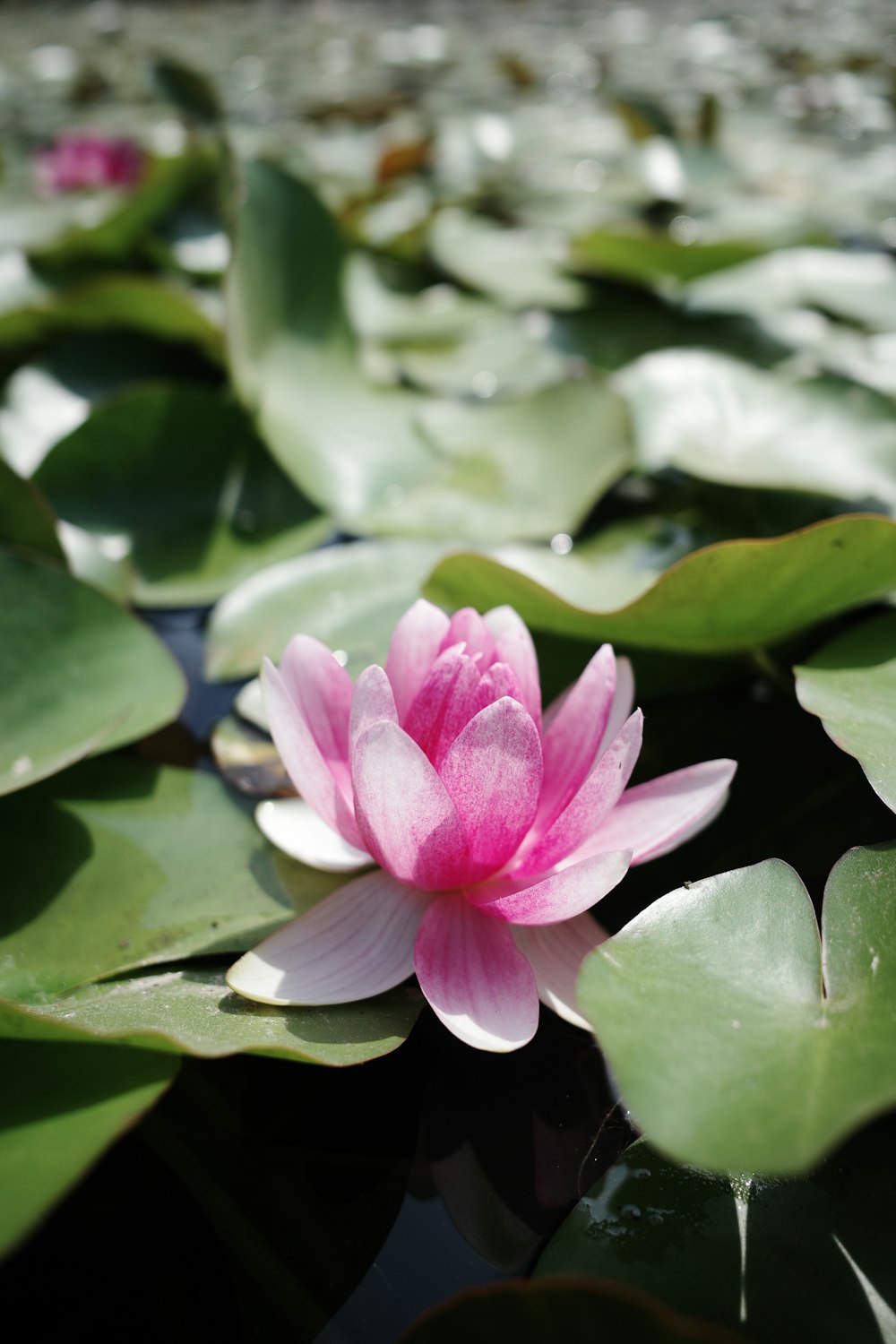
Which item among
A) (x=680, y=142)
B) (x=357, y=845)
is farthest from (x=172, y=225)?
(x=357, y=845)

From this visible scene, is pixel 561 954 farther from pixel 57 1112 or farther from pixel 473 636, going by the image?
pixel 57 1112

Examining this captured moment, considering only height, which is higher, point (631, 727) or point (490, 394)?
point (631, 727)

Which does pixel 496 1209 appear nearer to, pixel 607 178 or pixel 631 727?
pixel 631 727

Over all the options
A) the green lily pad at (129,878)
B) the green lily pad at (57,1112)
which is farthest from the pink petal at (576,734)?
the green lily pad at (57,1112)

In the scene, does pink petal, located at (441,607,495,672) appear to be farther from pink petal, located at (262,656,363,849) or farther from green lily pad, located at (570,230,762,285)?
green lily pad, located at (570,230,762,285)

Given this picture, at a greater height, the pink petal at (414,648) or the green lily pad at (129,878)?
the pink petal at (414,648)

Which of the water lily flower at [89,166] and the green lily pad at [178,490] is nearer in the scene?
the green lily pad at [178,490]

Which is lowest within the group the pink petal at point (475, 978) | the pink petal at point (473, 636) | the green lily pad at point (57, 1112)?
the pink petal at point (475, 978)

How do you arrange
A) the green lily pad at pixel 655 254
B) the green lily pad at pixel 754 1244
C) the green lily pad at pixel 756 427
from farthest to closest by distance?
the green lily pad at pixel 655 254 → the green lily pad at pixel 756 427 → the green lily pad at pixel 754 1244

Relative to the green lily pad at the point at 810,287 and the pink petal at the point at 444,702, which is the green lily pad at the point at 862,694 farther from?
the green lily pad at the point at 810,287
